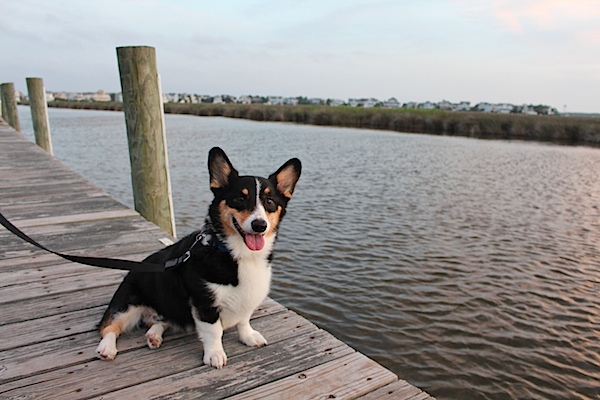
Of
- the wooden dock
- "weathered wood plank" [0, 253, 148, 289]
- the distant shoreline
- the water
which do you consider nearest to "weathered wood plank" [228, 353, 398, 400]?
Result: the wooden dock

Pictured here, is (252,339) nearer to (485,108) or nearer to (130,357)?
(130,357)

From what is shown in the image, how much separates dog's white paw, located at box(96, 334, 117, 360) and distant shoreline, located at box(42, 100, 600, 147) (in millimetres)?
30794

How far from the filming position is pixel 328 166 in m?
17.0

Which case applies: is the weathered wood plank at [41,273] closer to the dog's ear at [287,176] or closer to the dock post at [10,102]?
the dog's ear at [287,176]

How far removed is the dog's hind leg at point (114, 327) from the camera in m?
2.48

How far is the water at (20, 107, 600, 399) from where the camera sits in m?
5.04

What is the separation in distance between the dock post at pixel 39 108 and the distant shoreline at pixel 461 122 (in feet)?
87.9

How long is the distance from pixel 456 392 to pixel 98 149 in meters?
20.6

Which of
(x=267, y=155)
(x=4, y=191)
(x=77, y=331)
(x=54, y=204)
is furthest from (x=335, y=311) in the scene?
(x=267, y=155)

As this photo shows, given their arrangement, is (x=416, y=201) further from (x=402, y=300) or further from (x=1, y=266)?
(x=1, y=266)

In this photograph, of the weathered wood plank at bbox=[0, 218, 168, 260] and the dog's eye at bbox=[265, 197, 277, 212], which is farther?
the weathered wood plank at bbox=[0, 218, 168, 260]

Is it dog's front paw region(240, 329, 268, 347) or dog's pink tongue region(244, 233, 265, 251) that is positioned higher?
dog's pink tongue region(244, 233, 265, 251)

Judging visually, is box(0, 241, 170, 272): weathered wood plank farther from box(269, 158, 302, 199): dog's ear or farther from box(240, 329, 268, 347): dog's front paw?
box(269, 158, 302, 199): dog's ear

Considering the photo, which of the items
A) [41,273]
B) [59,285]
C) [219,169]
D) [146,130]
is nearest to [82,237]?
[41,273]
